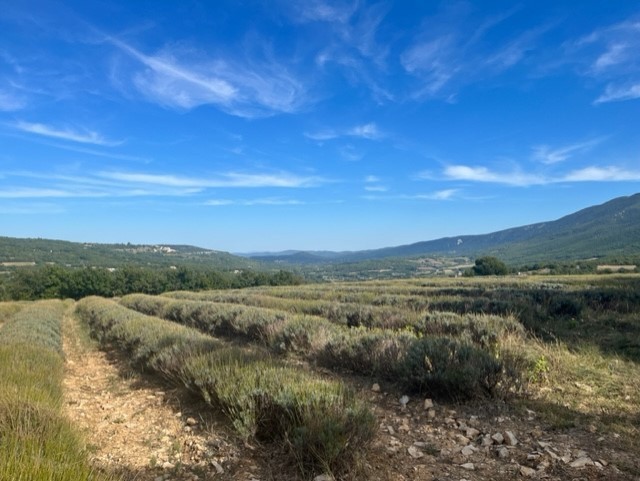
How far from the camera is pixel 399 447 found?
4.01 meters

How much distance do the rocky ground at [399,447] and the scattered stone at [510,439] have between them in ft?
0.04

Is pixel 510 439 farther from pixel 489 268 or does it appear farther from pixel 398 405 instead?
pixel 489 268

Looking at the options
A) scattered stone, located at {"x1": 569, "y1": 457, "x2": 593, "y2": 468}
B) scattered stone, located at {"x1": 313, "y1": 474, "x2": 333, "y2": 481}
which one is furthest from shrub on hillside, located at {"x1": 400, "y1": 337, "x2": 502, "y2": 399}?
scattered stone, located at {"x1": 313, "y1": 474, "x2": 333, "y2": 481}

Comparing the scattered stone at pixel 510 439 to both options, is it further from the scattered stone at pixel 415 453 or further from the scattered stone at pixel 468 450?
the scattered stone at pixel 415 453

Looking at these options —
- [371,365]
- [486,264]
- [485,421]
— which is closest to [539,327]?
[371,365]

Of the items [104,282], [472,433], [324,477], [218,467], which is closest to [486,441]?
[472,433]

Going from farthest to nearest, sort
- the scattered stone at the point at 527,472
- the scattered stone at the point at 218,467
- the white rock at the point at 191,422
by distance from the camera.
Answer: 1. the white rock at the point at 191,422
2. the scattered stone at the point at 218,467
3. the scattered stone at the point at 527,472

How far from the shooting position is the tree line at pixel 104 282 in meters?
70.4

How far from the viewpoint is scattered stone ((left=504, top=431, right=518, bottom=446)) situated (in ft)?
13.0

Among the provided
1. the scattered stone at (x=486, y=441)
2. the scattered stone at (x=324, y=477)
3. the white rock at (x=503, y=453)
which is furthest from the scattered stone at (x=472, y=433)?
the scattered stone at (x=324, y=477)

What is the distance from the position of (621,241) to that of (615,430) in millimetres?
178472

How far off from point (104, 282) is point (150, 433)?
78.7 metres

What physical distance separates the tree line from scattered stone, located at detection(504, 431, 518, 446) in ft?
249

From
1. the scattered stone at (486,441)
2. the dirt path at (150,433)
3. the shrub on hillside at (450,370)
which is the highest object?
the shrub on hillside at (450,370)
